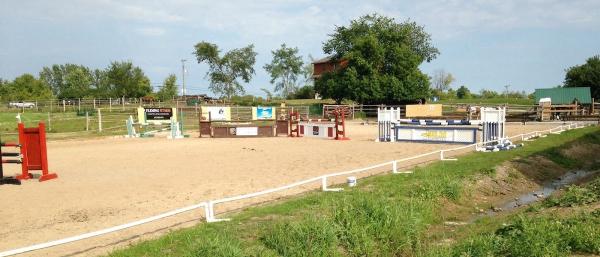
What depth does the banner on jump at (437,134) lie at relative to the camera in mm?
18859

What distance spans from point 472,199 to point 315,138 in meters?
15.4

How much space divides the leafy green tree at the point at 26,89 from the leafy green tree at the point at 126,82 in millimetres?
11453

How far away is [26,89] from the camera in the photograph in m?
82.4

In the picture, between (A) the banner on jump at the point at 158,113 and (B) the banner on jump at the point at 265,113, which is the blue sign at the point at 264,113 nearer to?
(B) the banner on jump at the point at 265,113

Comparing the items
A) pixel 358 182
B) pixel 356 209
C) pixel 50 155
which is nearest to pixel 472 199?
pixel 358 182

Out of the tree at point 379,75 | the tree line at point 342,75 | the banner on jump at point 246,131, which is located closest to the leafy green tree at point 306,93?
the tree line at point 342,75

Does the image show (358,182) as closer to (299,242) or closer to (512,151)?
(299,242)

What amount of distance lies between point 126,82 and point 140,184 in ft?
245

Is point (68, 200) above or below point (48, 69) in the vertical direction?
below

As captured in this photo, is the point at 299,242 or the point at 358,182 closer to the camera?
the point at 299,242

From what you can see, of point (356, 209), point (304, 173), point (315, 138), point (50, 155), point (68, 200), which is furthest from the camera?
point (315, 138)

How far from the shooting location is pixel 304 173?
39.1 feet

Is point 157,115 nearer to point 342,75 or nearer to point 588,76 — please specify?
point 342,75

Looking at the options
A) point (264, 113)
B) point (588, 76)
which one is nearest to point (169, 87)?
point (264, 113)
